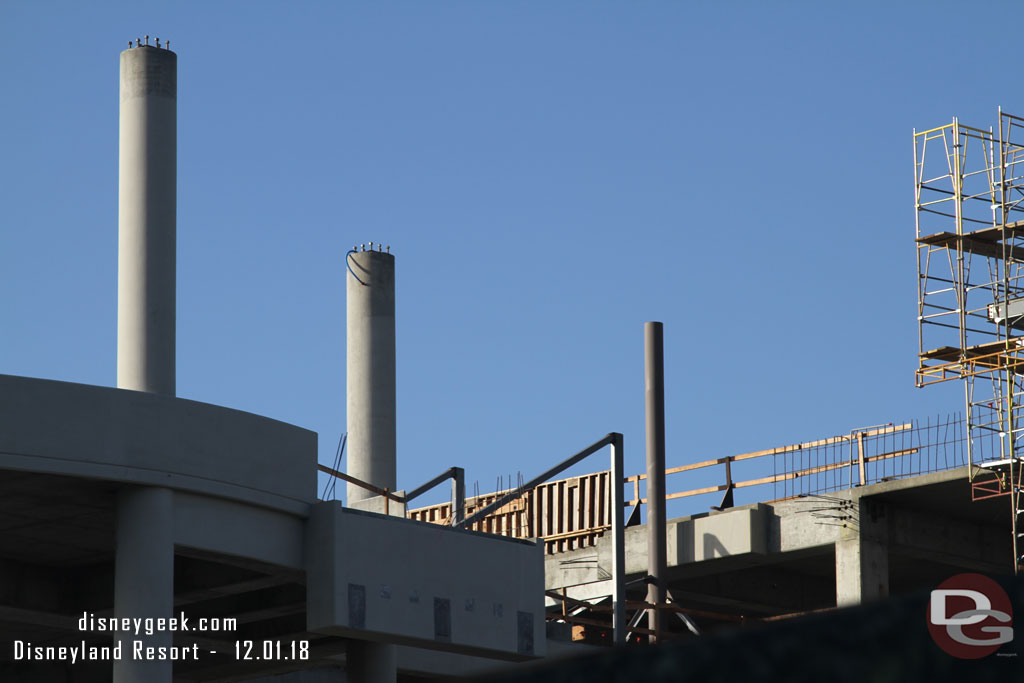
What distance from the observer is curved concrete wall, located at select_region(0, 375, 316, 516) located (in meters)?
19.7

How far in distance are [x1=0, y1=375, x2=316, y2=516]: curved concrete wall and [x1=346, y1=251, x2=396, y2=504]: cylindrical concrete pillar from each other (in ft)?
69.4

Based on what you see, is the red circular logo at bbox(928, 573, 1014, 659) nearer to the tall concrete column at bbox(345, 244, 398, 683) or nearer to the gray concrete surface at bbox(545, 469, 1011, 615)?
the gray concrete surface at bbox(545, 469, 1011, 615)

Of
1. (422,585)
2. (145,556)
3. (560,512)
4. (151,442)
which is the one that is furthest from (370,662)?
(560,512)

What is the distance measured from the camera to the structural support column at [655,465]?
35344 millimetres

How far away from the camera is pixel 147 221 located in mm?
33531

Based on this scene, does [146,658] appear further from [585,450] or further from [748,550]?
[748,550]

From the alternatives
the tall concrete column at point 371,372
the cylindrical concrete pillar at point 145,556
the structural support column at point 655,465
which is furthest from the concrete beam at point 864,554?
the cylindrical concrete pillar at point 145,556

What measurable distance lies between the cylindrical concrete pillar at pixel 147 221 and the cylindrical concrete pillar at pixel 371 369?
10.8 m

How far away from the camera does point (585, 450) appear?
3306cm

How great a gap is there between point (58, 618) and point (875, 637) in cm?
2507

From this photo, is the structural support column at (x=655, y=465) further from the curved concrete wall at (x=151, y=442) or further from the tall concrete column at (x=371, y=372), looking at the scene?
the curved concrete wall at (x=151, y=442)

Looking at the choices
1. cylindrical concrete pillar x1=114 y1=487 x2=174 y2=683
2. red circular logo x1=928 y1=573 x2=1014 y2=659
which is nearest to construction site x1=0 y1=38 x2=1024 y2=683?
cylindrical concrete pillar x1=114 y1=487 x2=174 y2=683

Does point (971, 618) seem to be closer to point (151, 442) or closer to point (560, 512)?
point (151, 442)

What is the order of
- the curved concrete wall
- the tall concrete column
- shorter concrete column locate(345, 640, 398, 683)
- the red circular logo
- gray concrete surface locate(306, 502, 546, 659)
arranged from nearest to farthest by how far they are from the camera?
the red circular logo → the curved concrete wall → gray concrete surface locate(306, 502, 546, 659) → shorter concrete column locate(345, 640, 398, 683) → the tall concrete column
